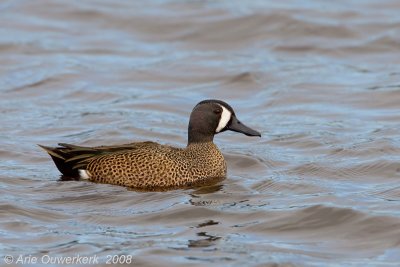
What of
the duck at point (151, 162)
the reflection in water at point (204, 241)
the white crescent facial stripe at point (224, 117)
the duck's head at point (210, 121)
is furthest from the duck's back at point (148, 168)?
the reflection in water at point (204, 241)

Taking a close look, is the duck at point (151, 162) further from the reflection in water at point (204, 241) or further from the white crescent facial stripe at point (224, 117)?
the reflection in water at point (204, 241)

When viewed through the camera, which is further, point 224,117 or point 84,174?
point 224,117

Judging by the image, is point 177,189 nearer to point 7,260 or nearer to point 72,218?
point 72,218

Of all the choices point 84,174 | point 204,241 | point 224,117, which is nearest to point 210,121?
point 224,117

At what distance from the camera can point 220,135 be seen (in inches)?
539

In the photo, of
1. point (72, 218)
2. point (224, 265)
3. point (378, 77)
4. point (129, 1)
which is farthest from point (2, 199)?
point (129, 1)

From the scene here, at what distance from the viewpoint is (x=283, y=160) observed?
40.6 feet

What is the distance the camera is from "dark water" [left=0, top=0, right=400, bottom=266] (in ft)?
30.8

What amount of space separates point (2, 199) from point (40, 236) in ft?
3.95

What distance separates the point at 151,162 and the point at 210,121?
85cm

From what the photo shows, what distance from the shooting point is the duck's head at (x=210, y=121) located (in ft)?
38.0

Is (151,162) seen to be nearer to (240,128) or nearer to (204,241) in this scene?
(240,128)

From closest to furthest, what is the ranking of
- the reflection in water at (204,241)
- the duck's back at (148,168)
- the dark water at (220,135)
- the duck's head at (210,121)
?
the reflection in water at (204,241) → the dark water at (220,135) → the duck's back at (148,168) → the duck's head at (210,121)

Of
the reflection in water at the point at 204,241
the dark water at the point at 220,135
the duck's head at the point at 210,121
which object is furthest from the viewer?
the duck's head at the point at 210,121
